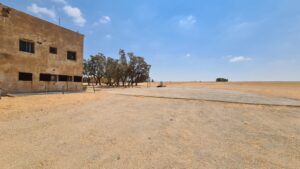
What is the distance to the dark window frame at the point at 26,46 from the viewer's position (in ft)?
63.6

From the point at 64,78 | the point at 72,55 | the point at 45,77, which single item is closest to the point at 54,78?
the point at 45,77

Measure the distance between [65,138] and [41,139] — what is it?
27.3 inches

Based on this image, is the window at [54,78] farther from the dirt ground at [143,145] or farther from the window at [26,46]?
the dirt ground at [143,145]

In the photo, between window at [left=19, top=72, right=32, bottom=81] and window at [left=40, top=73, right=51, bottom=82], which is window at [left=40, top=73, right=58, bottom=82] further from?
window at [left=19, top=72, right=32, bottom=81]

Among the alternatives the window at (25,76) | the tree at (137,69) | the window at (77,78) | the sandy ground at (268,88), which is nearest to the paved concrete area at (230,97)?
the window at (77,78)

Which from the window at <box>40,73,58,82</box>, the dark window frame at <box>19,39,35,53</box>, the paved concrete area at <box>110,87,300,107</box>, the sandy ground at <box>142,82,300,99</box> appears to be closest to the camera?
the paved concrete area at <box>110,87,300,107</box>

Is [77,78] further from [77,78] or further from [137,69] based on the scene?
[137,69]

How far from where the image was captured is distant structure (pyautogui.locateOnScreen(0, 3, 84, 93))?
17.9m

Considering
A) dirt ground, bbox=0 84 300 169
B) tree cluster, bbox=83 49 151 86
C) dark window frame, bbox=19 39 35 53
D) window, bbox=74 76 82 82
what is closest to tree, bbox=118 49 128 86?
tree cluster, bbox=83 49 151 86

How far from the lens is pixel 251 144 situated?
5.55 m

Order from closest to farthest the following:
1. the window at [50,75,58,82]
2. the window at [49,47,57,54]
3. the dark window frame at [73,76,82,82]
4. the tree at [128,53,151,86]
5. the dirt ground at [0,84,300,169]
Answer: the dirt ground at [0,84,300,169] → the window at [49,47,57,54] → the window at [50,75,58,82] → the dark window frame at [73,76,82,82] → the tree at [128,53,151,86]

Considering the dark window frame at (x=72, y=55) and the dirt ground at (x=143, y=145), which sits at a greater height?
the dark window frame at (x=72, y=55)

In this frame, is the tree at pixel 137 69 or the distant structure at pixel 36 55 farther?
the tree at pixel 137 69

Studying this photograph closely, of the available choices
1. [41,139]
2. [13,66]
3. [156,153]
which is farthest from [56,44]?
[156,153]
